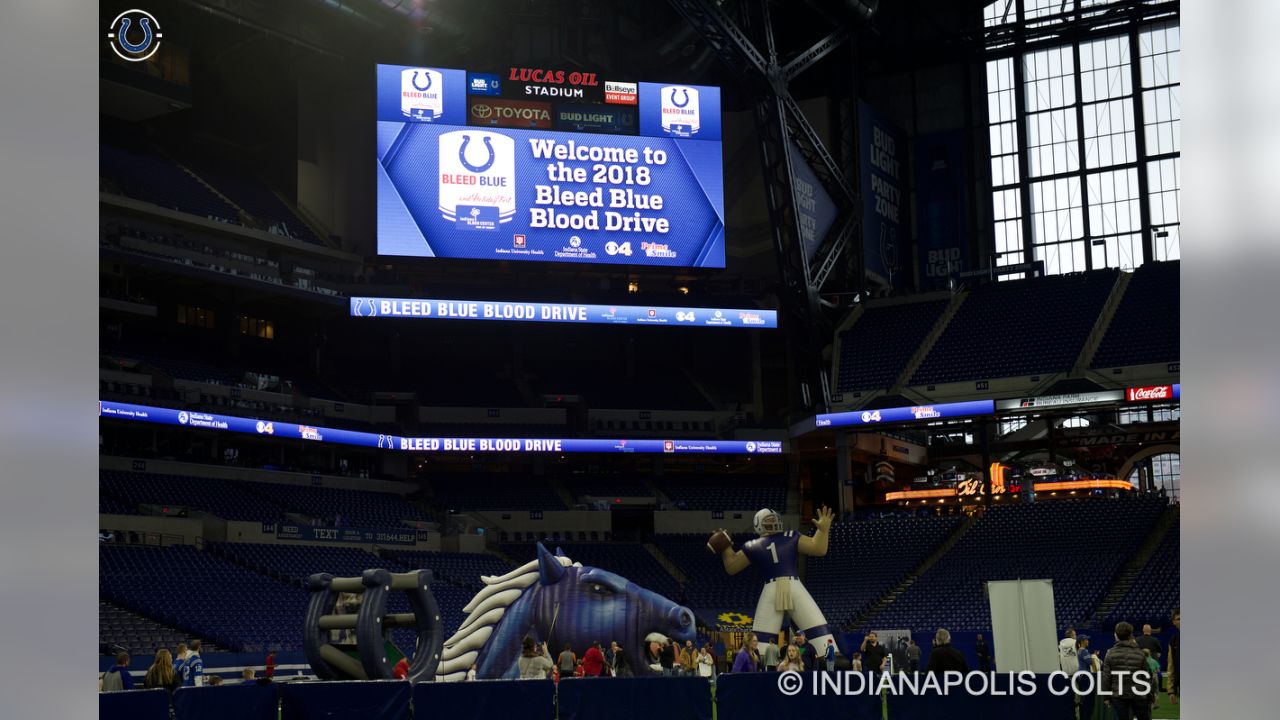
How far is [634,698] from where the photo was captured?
1387 centimetres

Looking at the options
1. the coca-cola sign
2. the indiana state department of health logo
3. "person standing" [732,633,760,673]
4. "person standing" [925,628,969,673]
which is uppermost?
the indiana state department of health logo

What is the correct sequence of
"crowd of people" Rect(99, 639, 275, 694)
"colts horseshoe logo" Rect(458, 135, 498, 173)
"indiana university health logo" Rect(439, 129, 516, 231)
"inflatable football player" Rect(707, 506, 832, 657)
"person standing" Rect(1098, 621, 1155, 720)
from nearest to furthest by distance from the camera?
"person standing" Rect(1098, 621, 1155, 720)
"crowd of people" Rect(99, 639, 275, 694)
"inflatable football player" Rect(707, 506, 832, 657)
"indiana university health logo" Rect(439, 129, 516, 231)
"colts horseshoe logo" Rect(458, 135, 498, 173)

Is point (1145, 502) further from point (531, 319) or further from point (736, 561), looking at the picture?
point (736, 561)

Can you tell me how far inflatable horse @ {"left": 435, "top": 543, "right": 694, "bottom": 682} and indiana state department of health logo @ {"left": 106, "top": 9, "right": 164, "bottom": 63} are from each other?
36432 mm

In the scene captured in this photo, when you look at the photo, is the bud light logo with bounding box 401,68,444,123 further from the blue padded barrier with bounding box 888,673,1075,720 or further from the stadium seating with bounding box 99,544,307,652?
the blue padded barrier with bounding box 888,673,1075,720

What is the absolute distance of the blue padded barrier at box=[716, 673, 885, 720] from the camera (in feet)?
44.1

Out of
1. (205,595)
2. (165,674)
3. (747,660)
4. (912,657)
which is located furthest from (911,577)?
(165,674)

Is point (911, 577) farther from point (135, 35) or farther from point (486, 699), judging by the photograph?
point (486, 699)

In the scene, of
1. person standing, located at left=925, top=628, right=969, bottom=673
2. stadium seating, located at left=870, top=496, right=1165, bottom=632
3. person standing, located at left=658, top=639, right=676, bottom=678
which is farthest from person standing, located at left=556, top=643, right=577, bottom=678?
stadium seating, located at left=870, top=496, right=1165, bottom=632

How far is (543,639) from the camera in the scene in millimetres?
18750

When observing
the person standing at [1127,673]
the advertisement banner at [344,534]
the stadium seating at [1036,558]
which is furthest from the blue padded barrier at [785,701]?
the advertisement banner at [344,534]

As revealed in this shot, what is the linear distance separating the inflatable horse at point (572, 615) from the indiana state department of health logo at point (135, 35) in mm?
36432
